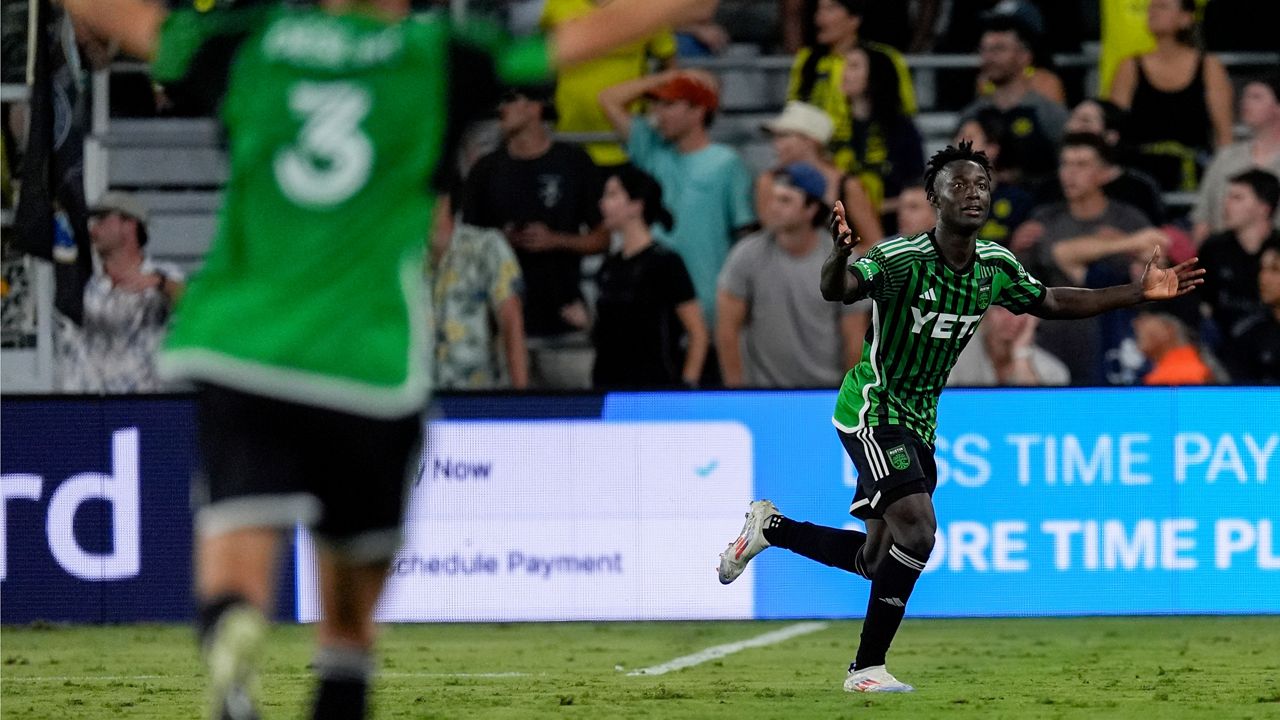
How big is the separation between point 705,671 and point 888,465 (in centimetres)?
156

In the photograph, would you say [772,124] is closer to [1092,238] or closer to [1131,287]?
→ [1092,238]

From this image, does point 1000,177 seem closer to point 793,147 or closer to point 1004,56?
point 1004,56

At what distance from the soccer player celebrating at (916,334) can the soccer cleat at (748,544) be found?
96 cm

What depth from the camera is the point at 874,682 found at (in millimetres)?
8016

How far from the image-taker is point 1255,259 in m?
11.9

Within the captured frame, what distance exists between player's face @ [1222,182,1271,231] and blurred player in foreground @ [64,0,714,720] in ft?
27.3

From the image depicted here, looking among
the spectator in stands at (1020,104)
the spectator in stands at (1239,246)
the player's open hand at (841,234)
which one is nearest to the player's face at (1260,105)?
the spectator in stands at (1239,246)

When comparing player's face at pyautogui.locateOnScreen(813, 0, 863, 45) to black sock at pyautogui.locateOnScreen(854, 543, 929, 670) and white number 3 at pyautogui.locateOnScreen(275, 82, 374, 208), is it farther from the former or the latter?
white number 3 at pyautogui.locateOnScreen(275, 82, 374, 208)

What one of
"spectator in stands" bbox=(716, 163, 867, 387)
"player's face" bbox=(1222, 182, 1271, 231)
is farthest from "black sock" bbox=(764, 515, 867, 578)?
"player's face" bbox=(1222, 182, 1271, 231)

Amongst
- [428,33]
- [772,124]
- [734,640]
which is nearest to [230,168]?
[428,33]

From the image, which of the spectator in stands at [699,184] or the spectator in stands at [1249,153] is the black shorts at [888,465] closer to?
the spectator in stands at [699,184]

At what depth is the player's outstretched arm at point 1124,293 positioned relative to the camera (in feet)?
25.7

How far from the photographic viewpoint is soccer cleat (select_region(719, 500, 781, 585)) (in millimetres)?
9117

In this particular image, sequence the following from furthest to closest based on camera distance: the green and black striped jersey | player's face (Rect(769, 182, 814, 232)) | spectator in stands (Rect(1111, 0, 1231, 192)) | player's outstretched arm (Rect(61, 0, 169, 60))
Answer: spectator in stands (Rect(1111, 0, 1231, 192)) → player's face (Rect(769, 182, 814, 232)) → the green and black striped jersey → player's outstretched arm (Rect(61, 0, 169, 60))
